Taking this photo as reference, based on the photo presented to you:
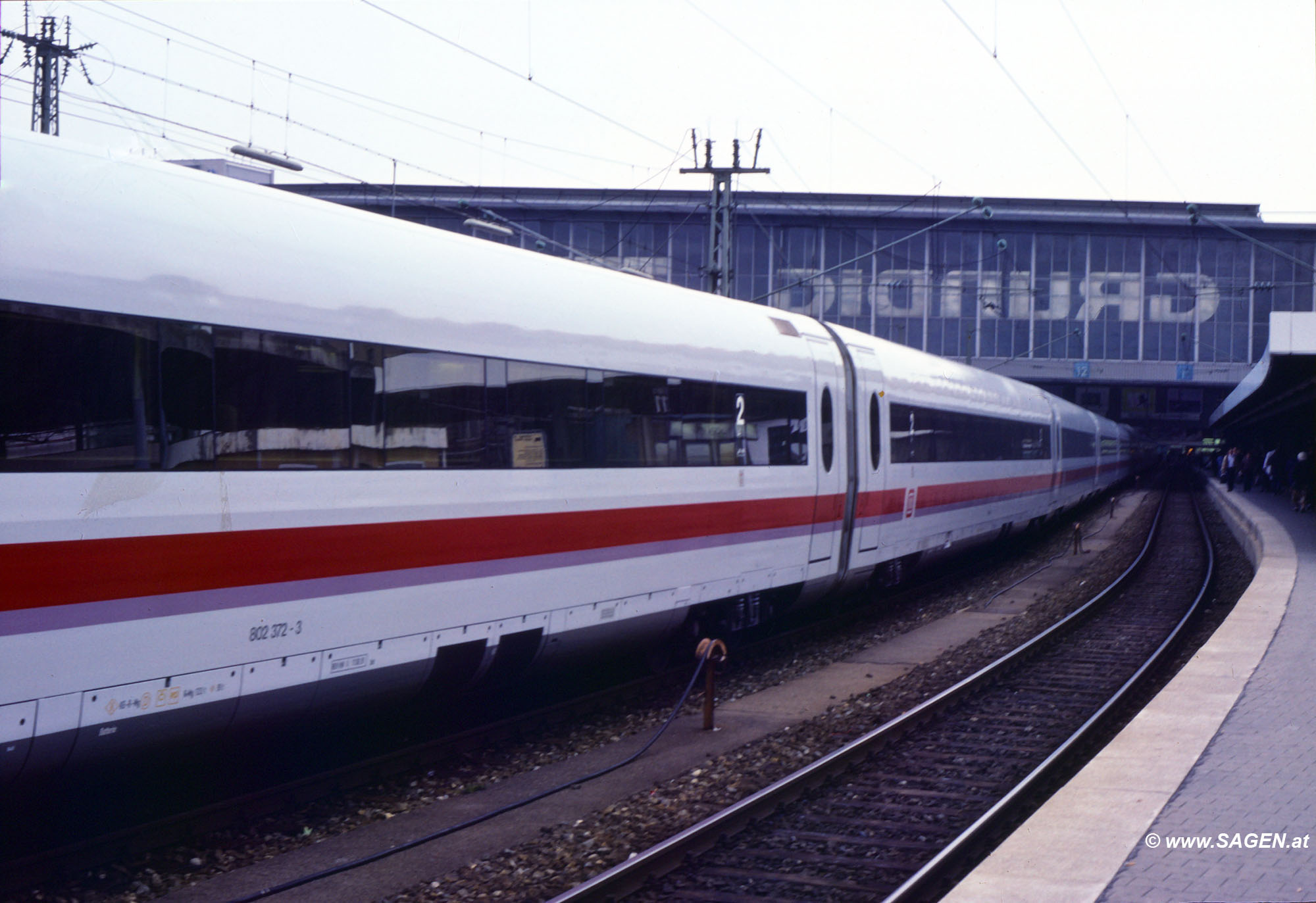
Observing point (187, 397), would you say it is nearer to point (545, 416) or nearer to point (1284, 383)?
point (545, 416)

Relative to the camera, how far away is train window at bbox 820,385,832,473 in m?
12.2

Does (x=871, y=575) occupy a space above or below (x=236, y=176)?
below

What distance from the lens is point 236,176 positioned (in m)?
8.38

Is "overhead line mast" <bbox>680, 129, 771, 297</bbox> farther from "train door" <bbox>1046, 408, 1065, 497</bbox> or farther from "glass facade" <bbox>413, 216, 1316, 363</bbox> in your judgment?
"glass facade" <bbox>413, 216, 1316, 363</bbox>

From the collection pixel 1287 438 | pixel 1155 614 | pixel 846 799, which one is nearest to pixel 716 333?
pixel 846 799

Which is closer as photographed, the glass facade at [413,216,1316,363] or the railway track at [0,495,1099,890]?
the railway track at [0,495,1099,890]

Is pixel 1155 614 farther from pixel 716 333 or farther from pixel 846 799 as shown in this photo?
pixel 846 799

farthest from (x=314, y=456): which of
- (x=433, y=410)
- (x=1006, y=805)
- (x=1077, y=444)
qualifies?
(x=1077, y=444)

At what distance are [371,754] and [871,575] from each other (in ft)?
26.0

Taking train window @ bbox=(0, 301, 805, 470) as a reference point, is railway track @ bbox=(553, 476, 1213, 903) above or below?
below

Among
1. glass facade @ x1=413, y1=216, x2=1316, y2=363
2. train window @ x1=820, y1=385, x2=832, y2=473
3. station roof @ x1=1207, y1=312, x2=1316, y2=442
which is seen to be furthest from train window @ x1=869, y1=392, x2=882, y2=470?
glass facade @ x1=413, y1=216, x2=1316, y2=363

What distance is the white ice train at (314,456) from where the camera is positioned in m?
5.24

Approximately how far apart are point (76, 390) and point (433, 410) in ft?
7.32

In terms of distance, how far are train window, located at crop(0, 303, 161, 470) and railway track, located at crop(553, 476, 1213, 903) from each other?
2.97 metres
